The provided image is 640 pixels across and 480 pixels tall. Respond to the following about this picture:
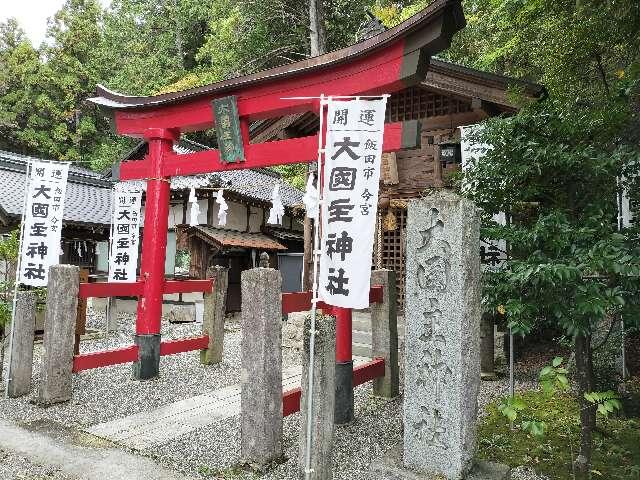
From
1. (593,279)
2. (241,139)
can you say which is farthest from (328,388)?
(241,139)

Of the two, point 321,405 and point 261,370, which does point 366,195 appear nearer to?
point 321,405

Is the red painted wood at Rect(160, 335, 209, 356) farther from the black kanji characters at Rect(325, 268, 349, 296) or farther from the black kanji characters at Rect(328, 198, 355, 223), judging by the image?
the black kanji characters at Rect(328, 198, 355, 223)

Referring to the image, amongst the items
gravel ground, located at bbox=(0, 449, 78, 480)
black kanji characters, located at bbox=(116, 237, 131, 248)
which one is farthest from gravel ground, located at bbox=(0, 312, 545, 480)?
black kanji characters, located at bbox=(116, 237, 131, 248)

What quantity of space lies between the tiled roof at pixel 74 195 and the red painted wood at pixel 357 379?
11.0 metres

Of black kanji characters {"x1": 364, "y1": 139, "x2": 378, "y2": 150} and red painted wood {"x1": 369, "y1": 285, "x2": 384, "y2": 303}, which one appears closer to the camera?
black kanji characters {"x1": 364, "y1": 139, "x2": 378, "y2": 150}

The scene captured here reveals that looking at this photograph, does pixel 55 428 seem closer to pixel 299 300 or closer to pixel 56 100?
pixel 299 300

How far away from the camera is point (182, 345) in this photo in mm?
7953

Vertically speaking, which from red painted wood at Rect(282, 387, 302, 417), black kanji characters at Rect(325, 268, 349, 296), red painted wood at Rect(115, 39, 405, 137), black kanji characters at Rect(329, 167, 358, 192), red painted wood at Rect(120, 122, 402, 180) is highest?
red painted wood at Rect(115, 39, 405, 137)

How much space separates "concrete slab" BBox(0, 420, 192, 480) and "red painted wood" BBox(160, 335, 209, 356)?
2.56m

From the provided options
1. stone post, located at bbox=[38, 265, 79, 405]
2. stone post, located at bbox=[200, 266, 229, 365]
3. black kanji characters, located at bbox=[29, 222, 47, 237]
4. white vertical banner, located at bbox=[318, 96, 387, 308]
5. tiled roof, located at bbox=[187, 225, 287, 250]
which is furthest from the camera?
tiled roof, located at bbox=[187, 225, 287, 250]

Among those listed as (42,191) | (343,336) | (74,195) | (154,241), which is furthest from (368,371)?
(74,195)

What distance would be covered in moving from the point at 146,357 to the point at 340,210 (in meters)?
4.86

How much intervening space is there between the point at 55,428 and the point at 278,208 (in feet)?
31.8

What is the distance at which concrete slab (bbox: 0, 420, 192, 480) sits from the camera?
4.14 metres
